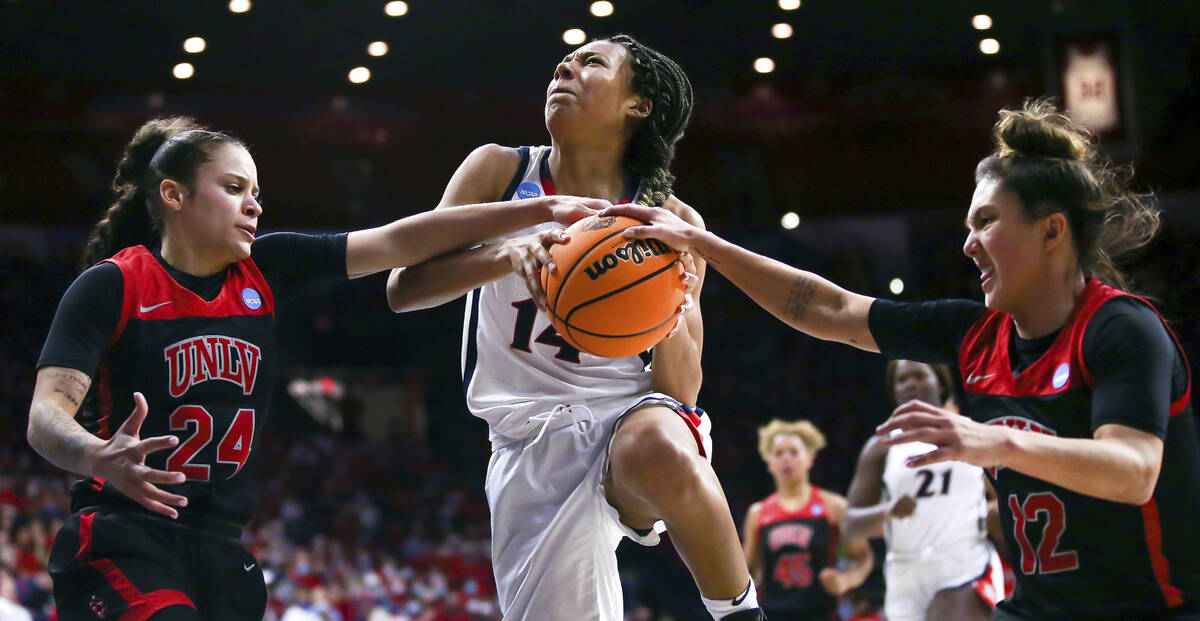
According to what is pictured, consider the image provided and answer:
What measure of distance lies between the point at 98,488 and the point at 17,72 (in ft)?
39.6

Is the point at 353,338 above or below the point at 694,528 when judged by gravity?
above

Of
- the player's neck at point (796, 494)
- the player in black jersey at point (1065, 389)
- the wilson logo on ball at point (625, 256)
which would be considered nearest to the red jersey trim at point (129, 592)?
the wilson logo on ball at point (625, 256)

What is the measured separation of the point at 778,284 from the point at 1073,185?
83 centimetres

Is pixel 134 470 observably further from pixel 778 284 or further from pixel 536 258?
pixel 778 284

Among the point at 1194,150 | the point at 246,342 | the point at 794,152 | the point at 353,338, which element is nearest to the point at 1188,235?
the point at 1194,150

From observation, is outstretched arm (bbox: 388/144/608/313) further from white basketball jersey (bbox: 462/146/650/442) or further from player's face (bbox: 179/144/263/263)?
Result: player's face (bbox: 179/144/263/263)

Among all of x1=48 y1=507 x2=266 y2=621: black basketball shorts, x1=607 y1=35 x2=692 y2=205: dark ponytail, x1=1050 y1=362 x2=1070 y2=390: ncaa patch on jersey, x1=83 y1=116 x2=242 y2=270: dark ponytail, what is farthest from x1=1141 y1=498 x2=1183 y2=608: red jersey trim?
x1=83 y1=116 x2=242 y2=270: dark ponytail

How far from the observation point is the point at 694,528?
3244 millimetres

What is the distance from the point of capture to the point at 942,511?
20.6ft

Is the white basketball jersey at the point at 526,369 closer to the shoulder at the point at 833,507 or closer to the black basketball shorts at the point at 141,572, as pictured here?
the black basketball shorts at the point at 141,572

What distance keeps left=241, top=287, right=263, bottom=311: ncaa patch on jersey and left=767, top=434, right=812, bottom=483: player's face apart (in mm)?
4883

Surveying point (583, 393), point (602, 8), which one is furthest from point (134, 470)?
point (602, 8)

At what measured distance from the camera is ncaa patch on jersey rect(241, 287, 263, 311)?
3.16 meters

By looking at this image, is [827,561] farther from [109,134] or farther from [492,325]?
[109,134]
